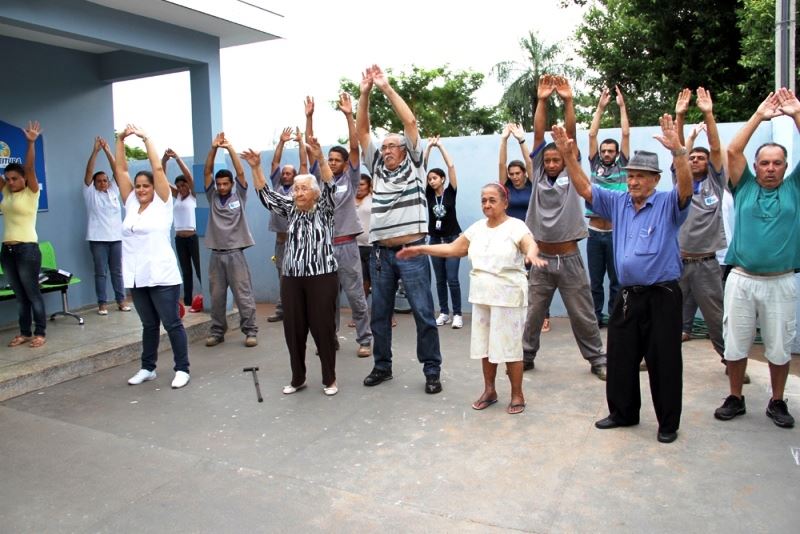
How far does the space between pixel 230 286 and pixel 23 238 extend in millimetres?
1979

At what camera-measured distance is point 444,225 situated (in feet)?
25.7

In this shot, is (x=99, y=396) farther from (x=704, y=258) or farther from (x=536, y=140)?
(x=704, y=258)

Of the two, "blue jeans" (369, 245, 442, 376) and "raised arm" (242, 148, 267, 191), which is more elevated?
"raised arm" (242, 148, 267, 191)

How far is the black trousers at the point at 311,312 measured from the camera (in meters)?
5.31

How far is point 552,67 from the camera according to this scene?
2723 cm

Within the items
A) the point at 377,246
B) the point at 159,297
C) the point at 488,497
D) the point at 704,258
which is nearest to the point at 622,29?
the point at 704,258

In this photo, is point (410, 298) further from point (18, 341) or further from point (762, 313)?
point (18, 341)

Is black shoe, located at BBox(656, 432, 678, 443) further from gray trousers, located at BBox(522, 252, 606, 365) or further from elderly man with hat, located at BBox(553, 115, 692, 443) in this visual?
gray trousers, located at BBox(522, 252, 606, 365)

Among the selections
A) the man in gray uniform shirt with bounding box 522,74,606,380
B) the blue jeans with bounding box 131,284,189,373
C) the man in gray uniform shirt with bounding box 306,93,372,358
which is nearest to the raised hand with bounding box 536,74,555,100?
the man in gray uniform shirt with bounding box 522,74,606,380

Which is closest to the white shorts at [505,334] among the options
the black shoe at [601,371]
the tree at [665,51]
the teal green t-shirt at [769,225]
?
the black shoe at [601,371]

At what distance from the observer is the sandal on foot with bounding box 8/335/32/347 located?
6.68 m

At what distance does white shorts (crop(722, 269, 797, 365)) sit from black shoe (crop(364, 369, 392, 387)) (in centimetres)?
261

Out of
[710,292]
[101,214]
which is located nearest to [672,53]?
[710,292]

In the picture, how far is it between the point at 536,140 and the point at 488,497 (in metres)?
3.00
